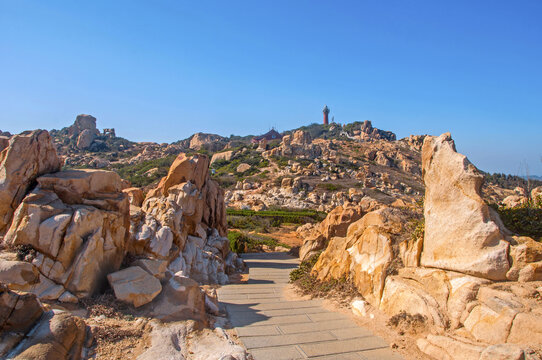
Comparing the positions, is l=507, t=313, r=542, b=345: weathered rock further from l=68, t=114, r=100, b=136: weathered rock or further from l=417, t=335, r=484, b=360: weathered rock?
l=68, t=114, r=100, b=136: weathered rock

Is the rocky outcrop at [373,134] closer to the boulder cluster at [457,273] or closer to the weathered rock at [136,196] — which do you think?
the weathered rock at [136,196]

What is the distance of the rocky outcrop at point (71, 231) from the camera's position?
18.5 ft

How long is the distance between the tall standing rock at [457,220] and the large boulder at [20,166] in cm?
760

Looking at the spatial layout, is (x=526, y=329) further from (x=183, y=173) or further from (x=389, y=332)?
(x=183, y=173)

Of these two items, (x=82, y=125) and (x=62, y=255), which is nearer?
(x=62, y=255)

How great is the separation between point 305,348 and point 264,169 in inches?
1990

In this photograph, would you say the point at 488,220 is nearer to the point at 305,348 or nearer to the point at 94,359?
the point at 305,348

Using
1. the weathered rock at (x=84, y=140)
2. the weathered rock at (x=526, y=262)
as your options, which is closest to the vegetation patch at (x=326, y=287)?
the weathered rock at (x=526, y=262)

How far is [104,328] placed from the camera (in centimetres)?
489

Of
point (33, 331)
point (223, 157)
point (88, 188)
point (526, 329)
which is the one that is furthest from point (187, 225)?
point (223, 157)

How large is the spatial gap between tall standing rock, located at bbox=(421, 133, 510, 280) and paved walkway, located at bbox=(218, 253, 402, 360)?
1905 mm

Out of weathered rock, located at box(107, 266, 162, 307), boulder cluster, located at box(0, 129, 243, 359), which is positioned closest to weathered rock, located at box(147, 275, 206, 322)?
boulder cluster, located at box(0, 129, 243, 359)

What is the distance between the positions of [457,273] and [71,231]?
6546mm

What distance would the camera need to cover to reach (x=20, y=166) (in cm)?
640
